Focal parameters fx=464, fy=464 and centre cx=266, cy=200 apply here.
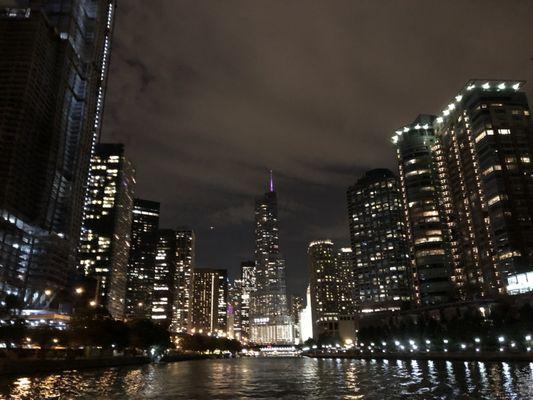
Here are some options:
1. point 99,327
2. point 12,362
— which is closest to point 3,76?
point 99,327

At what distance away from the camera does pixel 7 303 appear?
481 ft

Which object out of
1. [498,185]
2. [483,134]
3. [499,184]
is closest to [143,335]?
[498,185]

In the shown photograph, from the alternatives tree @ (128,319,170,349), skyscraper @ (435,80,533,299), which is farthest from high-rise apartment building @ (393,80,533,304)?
tree @ (128,319,170,349)

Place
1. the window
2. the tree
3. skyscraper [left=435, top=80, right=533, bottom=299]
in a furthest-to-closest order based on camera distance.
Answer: the window < skyscraper [left=435, top=80, right=533, bottom=299] < the tree

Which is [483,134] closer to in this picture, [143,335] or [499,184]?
[499,184]

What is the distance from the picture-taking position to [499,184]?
567 ft

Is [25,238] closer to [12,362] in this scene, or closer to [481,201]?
[12,362]

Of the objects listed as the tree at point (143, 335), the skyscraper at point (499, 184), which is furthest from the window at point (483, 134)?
the tree at point (143, 335)

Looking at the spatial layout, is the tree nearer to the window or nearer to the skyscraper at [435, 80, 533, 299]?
the skyscraper at [435, 80, 533, 299]

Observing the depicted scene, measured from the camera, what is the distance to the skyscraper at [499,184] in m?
166

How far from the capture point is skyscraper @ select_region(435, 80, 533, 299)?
165875mm

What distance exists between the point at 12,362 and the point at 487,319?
130 m

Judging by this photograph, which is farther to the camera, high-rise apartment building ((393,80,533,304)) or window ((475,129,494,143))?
window ((475,129,494,143))

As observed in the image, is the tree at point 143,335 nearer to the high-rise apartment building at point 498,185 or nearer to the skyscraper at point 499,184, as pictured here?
the skyscraper at point 499,184
